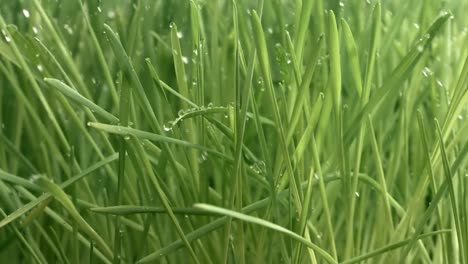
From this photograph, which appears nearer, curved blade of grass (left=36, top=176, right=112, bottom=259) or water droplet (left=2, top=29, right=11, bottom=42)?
curved blade of grass (left=36, top=176, right=112, bottom=259)

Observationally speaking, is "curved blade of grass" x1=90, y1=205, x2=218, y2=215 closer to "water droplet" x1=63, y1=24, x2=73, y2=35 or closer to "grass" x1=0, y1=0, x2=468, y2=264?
"grass" x1=0, y1=0, x2=468, y2=264

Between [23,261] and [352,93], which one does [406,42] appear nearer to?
[352,93]

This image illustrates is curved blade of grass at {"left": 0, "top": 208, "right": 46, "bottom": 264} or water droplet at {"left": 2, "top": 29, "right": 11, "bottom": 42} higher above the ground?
A: water droplet at {"left": 2, "top": 29, "right": 11, "bottom": 42}

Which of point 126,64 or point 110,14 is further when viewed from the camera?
point 110,14

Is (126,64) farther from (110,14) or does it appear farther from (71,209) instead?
(110,14)

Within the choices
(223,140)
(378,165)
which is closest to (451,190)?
(378,165)

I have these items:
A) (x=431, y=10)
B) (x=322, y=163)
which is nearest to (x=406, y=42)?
(x=431, y=10)

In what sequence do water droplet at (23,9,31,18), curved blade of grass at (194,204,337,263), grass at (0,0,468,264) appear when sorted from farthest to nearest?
1. water droplet at (23,9,31,18)
2. grass at (0,0,468,264)
3. curved blade of grass at (194,204,337,263)

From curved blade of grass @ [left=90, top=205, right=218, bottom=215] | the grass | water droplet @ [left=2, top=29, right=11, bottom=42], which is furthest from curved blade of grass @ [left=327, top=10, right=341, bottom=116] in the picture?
water droplet @ [left=2, top=29, right=11, bottom=42]
